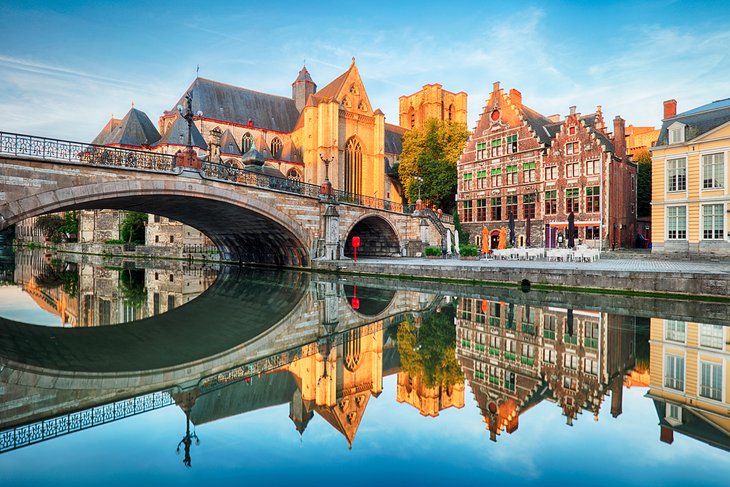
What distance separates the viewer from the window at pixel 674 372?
5.66 metres

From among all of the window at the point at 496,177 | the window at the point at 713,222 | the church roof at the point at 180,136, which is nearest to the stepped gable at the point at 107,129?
the church roof at the point at 180,136

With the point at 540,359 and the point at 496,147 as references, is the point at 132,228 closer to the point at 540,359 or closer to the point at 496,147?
the point at 496,147

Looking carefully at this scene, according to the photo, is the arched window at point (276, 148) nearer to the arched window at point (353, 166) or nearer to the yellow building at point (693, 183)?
the arched window at point (353, 166)

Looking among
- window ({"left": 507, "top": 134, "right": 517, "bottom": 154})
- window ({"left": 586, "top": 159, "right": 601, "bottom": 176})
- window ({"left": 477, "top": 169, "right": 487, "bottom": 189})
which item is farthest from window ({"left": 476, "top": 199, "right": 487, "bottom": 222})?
window ({"left": 586, "top": 159, "right": 601, "bottom": 176})

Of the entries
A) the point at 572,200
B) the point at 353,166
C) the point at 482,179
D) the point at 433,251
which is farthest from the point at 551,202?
the point at 353,166

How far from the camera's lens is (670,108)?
28062mm

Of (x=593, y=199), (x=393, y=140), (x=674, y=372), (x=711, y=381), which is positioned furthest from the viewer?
(x=393, y=140)

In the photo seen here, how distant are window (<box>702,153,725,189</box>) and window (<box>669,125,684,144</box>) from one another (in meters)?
1.46

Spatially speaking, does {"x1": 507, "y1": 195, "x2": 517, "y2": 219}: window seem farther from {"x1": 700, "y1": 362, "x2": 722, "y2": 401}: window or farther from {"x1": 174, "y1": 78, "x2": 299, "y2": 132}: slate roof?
{"x1": 700, "y1": 362, "x2": 722, "y2": 401}: window

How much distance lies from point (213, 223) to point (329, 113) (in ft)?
69.1

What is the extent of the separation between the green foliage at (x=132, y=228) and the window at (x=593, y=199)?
37.4 metres

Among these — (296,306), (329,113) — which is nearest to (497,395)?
(296,306)

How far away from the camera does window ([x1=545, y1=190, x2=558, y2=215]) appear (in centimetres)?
3132

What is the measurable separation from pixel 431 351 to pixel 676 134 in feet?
75.1
